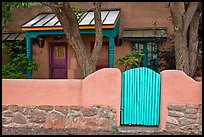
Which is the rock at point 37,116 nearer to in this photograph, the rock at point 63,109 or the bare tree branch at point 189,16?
the rock at point 63,109

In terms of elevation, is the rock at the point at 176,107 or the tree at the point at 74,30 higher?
the tree at the point at 74,30

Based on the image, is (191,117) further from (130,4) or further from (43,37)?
(43,37)

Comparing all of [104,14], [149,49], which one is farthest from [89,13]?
[149,49]

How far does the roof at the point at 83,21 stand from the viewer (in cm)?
905

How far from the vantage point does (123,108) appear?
5.93 m

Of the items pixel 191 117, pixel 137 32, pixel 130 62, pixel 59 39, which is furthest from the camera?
pixel 59 39

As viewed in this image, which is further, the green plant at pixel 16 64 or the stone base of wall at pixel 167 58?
the stone base of wall at pixel 167 58

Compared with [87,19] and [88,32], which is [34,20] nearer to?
[87,19]

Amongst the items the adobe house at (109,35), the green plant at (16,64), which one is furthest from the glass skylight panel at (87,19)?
the green plant at (16,64)

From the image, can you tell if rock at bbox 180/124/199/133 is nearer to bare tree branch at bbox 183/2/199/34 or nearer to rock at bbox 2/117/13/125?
bare tree branch at bbox 183/2/199/34

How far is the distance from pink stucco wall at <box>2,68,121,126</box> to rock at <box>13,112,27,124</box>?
265 mm

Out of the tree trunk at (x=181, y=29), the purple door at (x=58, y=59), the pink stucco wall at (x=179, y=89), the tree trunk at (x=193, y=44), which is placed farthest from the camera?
the purple door at (x=58, y=59)

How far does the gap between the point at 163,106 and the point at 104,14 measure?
18.0 feet

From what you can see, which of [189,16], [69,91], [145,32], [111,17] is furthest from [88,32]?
[69,91]
